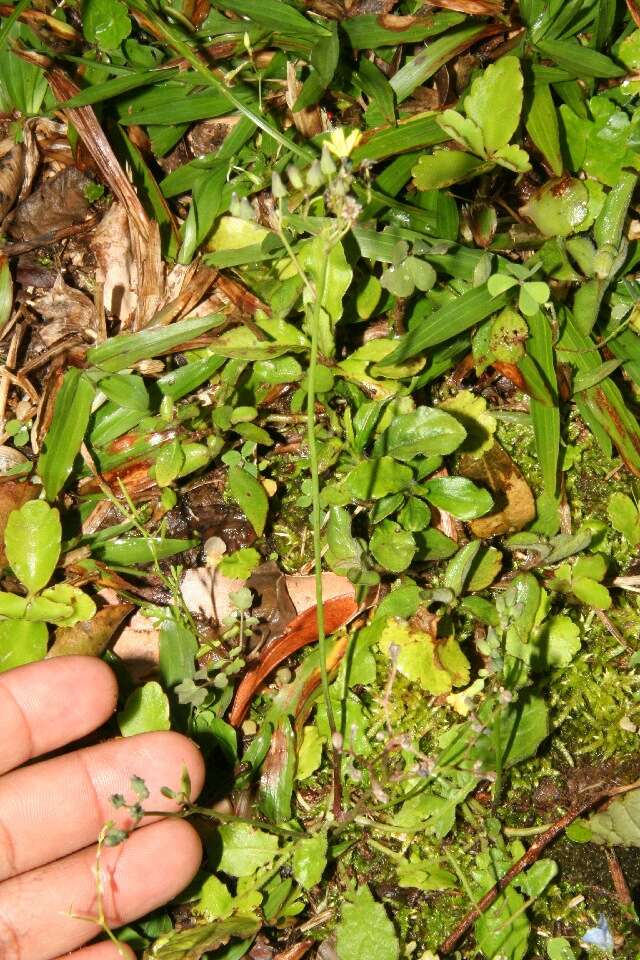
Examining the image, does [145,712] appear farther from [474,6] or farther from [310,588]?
[474,6]

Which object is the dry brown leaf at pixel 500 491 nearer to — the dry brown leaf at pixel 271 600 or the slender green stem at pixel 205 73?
the dry brown leaf at pixel 271 600

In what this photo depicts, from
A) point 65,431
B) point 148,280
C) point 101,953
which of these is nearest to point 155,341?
point 148,280

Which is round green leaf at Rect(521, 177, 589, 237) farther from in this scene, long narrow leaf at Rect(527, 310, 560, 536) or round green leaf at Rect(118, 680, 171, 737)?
round green leaf at Rect(118, 680, 171, 737)

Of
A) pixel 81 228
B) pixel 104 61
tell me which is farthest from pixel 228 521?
pixel 104 61

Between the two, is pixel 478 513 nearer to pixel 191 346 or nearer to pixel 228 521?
pixel 228 521

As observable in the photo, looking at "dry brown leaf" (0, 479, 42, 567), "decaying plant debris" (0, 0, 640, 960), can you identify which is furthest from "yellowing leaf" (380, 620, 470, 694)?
"dry brown leaf" (0, 479, 42, 567)

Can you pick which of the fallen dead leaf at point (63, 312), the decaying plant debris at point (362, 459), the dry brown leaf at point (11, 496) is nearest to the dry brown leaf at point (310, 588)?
the decaying plant debris at point (362, 459)
